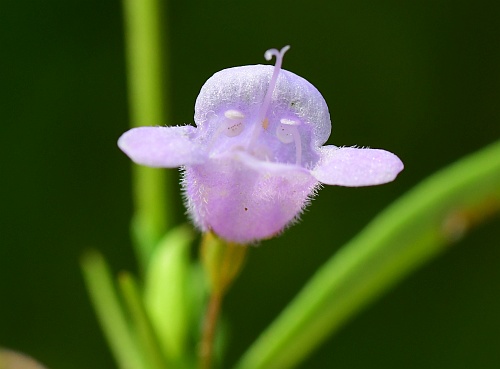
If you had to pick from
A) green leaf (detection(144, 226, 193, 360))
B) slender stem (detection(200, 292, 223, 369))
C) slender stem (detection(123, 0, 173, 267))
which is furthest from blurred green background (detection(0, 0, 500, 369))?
slender stem (detection(200, 292, 223, 369))

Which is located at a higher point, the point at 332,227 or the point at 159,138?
the point at 159,138

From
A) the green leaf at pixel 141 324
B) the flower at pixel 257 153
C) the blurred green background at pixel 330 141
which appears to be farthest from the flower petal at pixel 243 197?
the blurred green background at pixel 330 141

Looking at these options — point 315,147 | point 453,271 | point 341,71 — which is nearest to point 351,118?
point 341,71

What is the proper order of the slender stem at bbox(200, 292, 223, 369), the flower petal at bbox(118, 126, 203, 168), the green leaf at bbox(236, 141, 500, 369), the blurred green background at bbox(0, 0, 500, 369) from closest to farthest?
the flower petal at bbox(118, 126, 203, 168) < the slender stem at bbox(200, 292, 223, 369) < the green leaf at bbox(236, 141, 500, 369) < the blurred green background at bbox(0, 0, 500, 369)

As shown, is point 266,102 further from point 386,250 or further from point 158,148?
point 386,250

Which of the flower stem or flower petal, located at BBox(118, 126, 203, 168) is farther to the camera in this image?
the flower stem

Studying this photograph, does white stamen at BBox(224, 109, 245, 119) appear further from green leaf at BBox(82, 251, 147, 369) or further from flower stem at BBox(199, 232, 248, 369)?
green leaf at BBox(82, 251, 147, 369)

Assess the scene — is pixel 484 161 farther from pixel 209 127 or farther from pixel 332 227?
pixel 332 227
